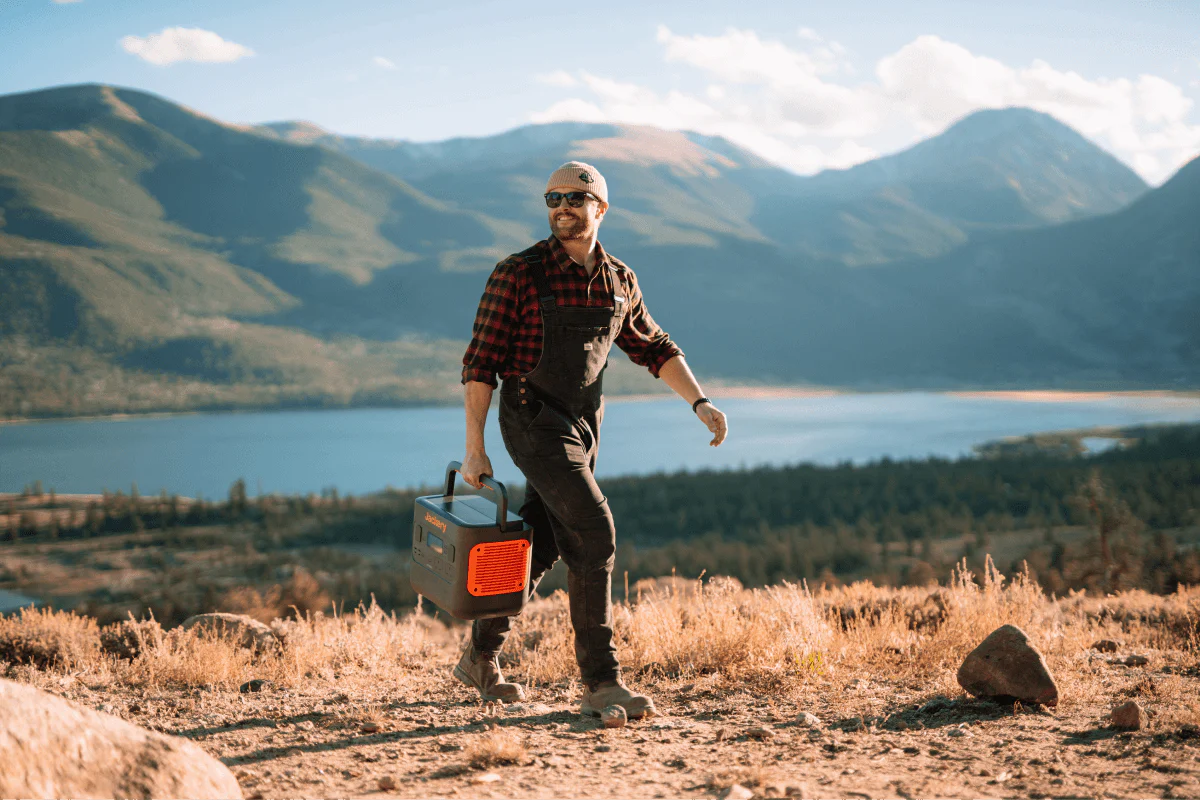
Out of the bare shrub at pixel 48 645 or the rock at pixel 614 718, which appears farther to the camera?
the bare shrub at pixel 48 645

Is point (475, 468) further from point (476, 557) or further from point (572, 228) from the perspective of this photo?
point (572, 228)

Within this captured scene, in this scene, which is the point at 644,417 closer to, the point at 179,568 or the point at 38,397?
the point at 38,397

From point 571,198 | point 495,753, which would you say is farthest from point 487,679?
point 571,198

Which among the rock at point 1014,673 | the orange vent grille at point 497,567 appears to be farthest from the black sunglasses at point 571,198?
the rock at point 1014,673

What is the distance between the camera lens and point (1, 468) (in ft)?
213

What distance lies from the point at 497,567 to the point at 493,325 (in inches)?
31.7

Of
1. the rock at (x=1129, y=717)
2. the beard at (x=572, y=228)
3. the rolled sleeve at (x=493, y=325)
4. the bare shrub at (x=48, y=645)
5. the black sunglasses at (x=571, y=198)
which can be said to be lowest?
the bare shrub at (x=48, y=645)

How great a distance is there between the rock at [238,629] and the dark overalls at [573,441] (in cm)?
213

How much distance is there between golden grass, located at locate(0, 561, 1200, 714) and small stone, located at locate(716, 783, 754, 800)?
1.13m

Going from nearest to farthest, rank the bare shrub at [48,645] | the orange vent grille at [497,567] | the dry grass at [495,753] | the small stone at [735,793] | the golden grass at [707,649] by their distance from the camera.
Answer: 1. the small stone at [735,793]
2. the dry grass at [495,753]
3. the orange vent grille at [497,567]
4. the golden grass at [707,649]
5. the bare shrub at [48,645]

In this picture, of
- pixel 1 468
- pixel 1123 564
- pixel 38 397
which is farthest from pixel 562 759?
pixel 38 397

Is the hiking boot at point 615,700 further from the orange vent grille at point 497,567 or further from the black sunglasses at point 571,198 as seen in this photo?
the black sunglasses at point 571,198

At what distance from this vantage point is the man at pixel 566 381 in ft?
10.5

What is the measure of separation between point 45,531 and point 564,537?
3549cm
